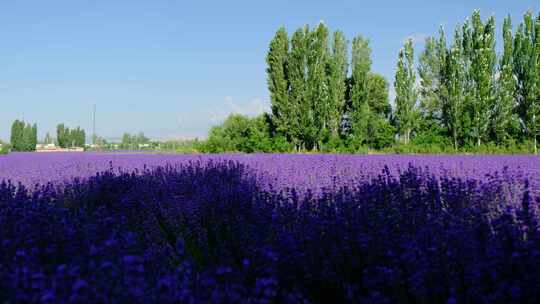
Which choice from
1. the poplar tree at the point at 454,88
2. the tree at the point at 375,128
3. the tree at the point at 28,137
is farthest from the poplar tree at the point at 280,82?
the tree at the point at 28,137

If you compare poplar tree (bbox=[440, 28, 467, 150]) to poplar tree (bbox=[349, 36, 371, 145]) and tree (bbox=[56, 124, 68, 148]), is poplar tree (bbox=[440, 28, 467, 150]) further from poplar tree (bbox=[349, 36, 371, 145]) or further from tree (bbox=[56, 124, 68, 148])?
tree (bbox=[56, 124, 68, 148])

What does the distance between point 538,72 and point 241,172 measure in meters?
21.7

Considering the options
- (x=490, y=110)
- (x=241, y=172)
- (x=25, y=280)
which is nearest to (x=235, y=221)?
(x=25, y=280)

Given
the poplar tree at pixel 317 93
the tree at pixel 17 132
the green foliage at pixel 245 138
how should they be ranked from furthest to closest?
1. the tree at pixel 17 132
2. the green foliage at pixel 245 138
3. the poplar tree at pixel 317 93

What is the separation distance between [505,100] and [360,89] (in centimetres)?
797

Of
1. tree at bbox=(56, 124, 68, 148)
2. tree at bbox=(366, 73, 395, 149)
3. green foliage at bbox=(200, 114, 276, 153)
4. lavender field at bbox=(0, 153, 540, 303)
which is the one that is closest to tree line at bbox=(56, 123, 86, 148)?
tree at bbox=(56, 124, 68, 148)

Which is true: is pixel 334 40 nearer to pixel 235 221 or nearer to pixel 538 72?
pixel 538 72

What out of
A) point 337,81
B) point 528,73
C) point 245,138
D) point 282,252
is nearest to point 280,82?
point 337,81

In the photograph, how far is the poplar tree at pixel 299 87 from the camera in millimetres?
27500

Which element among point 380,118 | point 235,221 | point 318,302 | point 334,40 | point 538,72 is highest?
point 334,40

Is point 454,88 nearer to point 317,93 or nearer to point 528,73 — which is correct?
point 528,73

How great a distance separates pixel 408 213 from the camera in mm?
3730

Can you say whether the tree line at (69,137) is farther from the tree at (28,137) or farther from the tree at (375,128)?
the tree at (375,128)

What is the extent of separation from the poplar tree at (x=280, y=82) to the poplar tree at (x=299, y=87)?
0.30 meters
